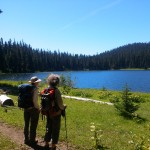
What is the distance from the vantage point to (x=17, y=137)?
1293 centimetres

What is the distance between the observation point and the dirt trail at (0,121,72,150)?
11.4m

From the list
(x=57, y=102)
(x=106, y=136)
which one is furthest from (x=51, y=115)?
(x=106, y=136)

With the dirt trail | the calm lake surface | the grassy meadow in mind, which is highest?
the dirt trail

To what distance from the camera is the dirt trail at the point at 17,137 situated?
11398 mm

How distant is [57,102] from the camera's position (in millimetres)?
9891

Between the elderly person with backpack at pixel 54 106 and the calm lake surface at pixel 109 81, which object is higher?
the elderly person with backpack at pixel 54 106

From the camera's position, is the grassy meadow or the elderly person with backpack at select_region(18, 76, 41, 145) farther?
the grassy meadow

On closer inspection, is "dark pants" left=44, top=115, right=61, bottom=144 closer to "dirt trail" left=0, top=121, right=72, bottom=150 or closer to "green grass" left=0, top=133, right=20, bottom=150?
"dirt trail" left=0, top=121, right=72, bottom=150

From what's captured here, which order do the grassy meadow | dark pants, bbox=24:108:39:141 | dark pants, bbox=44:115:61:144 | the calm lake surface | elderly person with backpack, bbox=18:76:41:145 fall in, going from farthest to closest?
the calm lake surface, the grassy meadow, dark pants, bbox=24:108:39:141, elderly person with backpack, bbox=18:76:41:145, dark pants, bbox=44:115:61:144

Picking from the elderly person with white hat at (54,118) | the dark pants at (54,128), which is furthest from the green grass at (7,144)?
the dark pants at (54,128)

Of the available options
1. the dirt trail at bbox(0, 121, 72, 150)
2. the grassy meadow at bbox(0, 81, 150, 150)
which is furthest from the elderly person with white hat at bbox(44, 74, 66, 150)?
the grassy meadow at bbox(0, 81, 150, 150)

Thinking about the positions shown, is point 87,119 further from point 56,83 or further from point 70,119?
point 56,83

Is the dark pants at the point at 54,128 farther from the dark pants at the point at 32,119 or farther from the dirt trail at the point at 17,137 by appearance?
the dark pants at the point at 32,119

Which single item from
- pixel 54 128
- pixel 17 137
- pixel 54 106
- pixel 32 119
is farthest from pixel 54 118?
pixel 17 137
